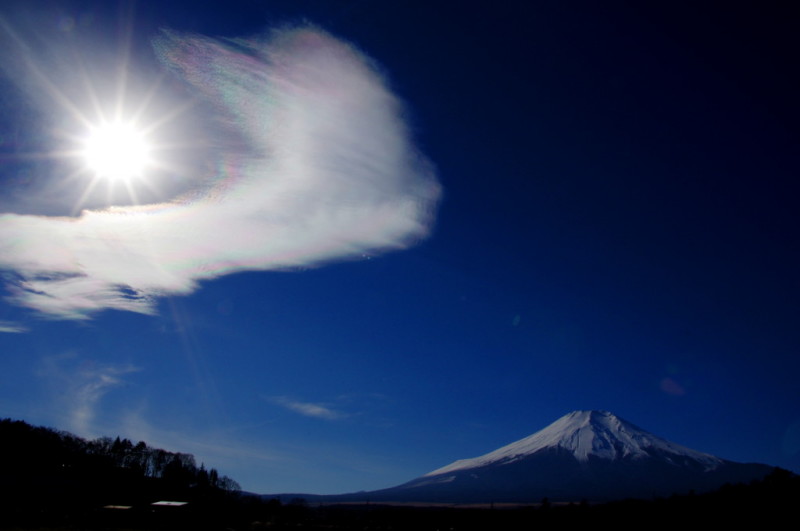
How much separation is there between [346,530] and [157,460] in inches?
4044

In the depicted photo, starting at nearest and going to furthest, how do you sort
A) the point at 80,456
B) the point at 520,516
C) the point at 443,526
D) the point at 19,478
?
the point at 443,526 < the point at 520,516 < the point at 19,478 < the point at 80,456

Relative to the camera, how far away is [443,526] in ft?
172

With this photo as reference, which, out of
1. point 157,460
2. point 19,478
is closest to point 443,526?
point 19,478

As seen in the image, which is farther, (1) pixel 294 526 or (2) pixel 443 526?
(2) pixel 443 526

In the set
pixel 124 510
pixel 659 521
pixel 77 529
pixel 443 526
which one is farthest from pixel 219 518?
pixel 659 521

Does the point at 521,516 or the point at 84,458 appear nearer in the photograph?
the point at 521,516

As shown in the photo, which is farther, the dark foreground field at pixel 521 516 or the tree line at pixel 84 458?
the tree line at pixel 84 458

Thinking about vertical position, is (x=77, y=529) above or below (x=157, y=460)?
below

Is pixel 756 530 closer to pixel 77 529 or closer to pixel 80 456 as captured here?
pixel 77 529

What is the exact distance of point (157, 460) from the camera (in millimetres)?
122438

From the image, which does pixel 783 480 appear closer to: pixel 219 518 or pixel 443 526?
pixel 443 526

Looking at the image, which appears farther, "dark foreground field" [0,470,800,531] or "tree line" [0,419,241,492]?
"tree line" [0,419,241,492]

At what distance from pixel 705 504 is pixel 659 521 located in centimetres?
552

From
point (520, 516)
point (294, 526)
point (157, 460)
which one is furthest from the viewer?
point (157, 460)
